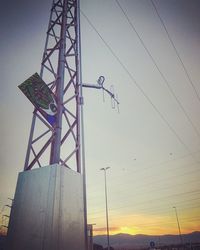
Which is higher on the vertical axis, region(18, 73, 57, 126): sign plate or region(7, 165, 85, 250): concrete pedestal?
region(18, 73, 57, 126): sign plate

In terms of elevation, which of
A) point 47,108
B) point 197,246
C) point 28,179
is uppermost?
point 47,108

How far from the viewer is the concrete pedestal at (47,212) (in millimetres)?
3084

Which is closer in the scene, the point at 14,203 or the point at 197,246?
the point at 14,203

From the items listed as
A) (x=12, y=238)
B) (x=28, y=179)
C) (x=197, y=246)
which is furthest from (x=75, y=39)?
(x=197, y=246)

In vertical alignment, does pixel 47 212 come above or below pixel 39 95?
below

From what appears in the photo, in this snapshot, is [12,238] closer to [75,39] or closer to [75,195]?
[75,195]

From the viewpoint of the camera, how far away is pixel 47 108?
429 cm

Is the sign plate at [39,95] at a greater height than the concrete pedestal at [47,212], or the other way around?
the sign plate at [39,95]

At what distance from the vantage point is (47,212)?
3.19 m

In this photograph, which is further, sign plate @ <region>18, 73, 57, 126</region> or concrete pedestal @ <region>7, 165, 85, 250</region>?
sign plate @ <region>18, 73, 57, 126</region>

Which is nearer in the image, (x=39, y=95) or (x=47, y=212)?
(x=47, y=212)

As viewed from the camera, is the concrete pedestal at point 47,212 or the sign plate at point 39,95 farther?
the sign plate at point 39,95

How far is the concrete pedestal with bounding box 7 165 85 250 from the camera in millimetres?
3084

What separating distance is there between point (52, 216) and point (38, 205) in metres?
0.37
